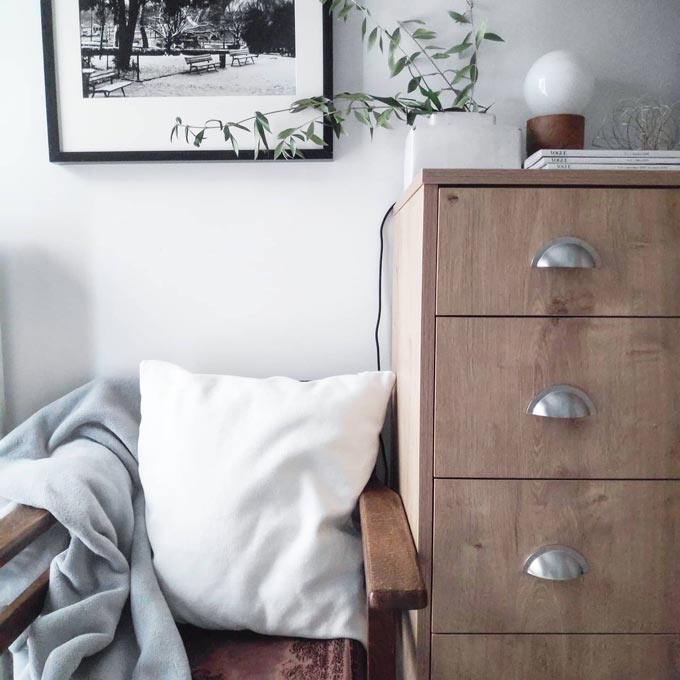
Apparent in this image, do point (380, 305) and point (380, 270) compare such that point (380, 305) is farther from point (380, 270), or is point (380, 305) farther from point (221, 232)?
point (221, 232)

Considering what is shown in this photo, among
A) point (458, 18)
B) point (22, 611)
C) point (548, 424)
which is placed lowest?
point (22, 611)

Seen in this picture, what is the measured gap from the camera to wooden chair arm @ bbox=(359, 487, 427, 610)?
0.69 metres

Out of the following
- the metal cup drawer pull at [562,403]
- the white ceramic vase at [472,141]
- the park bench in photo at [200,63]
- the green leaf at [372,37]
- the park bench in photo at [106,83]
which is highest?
the green leaf at [372,37]

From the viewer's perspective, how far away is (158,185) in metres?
1.18

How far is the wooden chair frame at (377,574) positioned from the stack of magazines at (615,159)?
2.00 feet

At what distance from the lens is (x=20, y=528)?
85 centimetres

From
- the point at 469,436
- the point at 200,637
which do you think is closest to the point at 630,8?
the point at 469,436

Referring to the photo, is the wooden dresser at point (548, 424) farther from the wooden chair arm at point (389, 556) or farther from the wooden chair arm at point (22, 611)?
the wooden chair arm at point (22, 611)

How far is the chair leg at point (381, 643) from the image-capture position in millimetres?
734

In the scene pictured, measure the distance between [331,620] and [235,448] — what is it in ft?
1.06

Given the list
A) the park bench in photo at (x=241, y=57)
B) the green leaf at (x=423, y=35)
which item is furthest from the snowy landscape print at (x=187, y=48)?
the green leaf at (x=423, y=35)

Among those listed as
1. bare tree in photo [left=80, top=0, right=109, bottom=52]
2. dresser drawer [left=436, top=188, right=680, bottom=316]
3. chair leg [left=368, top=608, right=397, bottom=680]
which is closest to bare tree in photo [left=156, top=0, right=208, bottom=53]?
bare tree in photo [left=80, top=0, right=109, bottom=52]

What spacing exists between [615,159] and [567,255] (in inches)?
9.4

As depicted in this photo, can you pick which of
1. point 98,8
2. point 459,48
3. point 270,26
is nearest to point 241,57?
point 270,26
